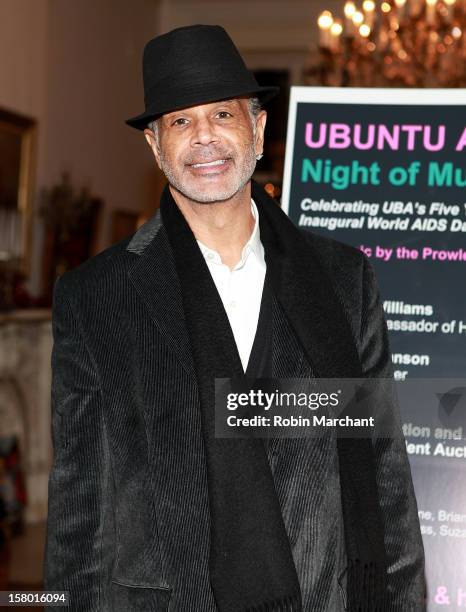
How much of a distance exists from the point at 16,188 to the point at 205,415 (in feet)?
18.5

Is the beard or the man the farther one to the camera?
the beard

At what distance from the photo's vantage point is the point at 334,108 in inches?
113

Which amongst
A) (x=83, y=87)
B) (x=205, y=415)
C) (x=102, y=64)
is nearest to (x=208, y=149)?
(x=205, y=415)

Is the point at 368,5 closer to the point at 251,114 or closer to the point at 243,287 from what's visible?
the point at 251,114

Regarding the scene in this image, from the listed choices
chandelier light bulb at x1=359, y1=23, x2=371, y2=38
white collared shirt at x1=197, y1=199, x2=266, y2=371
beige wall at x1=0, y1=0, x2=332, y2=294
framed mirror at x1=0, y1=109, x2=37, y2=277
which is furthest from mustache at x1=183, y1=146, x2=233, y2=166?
chandelier light bulb at x1=359, y1=23, x2=371, y2=38

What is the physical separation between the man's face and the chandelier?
511 cm

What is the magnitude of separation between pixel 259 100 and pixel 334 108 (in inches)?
27.7

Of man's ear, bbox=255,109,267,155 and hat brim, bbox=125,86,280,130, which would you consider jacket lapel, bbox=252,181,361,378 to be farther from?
hat brim, bbox=125,86,280,130

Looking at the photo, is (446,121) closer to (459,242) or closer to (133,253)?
(459,242)

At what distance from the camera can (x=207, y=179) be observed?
6.68ft

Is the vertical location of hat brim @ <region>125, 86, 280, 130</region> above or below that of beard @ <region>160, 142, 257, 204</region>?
above

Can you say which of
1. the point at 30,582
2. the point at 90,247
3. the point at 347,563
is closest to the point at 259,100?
the point at 347,563

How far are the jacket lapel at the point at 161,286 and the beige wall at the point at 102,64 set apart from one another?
509 centimetres

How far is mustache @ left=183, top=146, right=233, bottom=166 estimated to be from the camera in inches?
80.4
